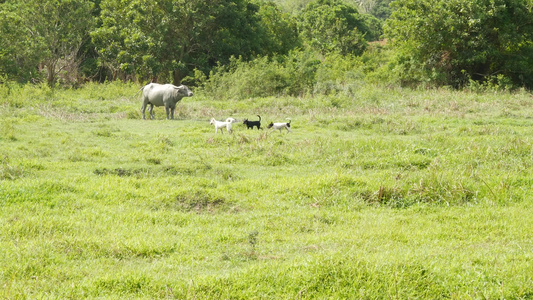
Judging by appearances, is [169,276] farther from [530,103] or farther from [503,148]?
[530,103]

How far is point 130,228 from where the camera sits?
685 centimetres

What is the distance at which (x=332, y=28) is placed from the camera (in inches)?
1800

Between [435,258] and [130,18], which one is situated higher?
[130,18]

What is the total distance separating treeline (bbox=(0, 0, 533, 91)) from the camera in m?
26.6

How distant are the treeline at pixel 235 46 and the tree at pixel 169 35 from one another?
68mm

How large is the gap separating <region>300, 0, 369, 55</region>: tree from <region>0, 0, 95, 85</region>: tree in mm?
19927

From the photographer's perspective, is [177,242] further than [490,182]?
No

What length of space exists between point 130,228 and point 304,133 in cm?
919

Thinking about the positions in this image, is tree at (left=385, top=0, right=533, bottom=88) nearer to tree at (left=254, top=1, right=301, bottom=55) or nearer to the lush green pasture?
tree at (left=254, top=1, right=301, bottom=55)

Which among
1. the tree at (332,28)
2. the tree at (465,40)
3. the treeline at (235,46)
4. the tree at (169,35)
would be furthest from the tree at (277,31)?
the tree at (465,40)

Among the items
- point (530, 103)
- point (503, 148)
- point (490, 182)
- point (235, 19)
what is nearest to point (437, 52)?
point (530, 103)

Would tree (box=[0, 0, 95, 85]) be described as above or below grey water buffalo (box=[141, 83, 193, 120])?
above

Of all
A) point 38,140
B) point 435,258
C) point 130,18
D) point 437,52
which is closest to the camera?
point 435,258

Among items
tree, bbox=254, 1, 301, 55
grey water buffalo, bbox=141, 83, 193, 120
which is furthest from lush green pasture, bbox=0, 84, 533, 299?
tree, bbox=254, 1, 301, 55
